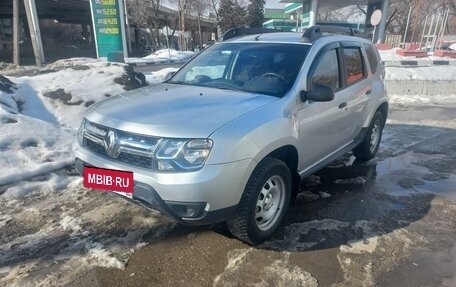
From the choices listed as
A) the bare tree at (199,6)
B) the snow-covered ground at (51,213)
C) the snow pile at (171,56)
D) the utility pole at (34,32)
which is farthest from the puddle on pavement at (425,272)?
the bare tree at (199,6)

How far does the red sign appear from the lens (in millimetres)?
2736

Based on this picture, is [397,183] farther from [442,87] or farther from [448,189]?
[442,87]

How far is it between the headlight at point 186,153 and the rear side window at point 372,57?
348cm

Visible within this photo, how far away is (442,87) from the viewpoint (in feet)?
39.1

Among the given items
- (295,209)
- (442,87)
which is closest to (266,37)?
(295,209)

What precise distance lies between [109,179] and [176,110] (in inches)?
30.2

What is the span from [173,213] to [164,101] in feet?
3.52

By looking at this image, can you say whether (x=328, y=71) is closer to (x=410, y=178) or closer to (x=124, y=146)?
(x=410, y=178)

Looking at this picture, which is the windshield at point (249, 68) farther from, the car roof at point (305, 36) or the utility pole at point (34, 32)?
the utility pole at point (34, 32)

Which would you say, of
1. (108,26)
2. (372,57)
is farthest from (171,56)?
(372,57)

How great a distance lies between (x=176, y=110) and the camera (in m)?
2.96

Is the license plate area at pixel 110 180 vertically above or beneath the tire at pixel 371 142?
above

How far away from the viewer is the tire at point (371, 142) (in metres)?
5.21

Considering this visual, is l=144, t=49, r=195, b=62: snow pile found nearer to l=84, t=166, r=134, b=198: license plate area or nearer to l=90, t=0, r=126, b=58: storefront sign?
l=90, t=0, r=126, b=58: storefront sign
